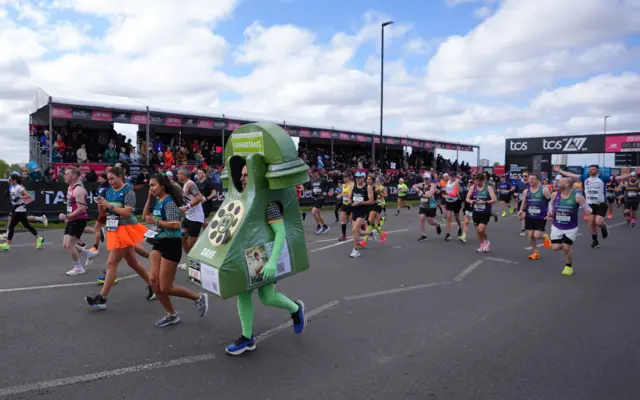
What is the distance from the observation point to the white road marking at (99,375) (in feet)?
11.7

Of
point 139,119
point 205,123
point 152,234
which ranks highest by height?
point 205,123

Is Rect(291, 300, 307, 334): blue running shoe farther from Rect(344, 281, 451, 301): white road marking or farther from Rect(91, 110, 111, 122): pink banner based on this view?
Rect(91, 110, 111, 122): pink banner

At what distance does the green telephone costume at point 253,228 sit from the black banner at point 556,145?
3841 centimetres

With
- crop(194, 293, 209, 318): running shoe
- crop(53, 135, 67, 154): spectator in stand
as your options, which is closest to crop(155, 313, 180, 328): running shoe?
crop(194, 293, 209, 318): running shoe

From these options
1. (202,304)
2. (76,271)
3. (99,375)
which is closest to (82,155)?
(76,271)

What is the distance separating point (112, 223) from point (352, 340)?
3.31 metres

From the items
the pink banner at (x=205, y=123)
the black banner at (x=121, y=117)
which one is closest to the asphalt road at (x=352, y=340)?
the black banner at (x=121, y=117)

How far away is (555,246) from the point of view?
26.3 feet

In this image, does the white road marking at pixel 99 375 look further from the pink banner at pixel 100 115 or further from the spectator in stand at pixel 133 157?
the pink banner at pixel 100 115

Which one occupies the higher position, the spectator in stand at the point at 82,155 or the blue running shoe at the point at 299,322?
the spectator in stand at the point at 82,155

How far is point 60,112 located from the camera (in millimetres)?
17391

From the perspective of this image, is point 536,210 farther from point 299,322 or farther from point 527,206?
point 299,322

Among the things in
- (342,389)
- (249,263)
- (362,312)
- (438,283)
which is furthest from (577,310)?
(249,263)

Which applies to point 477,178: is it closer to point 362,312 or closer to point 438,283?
point 438,283
